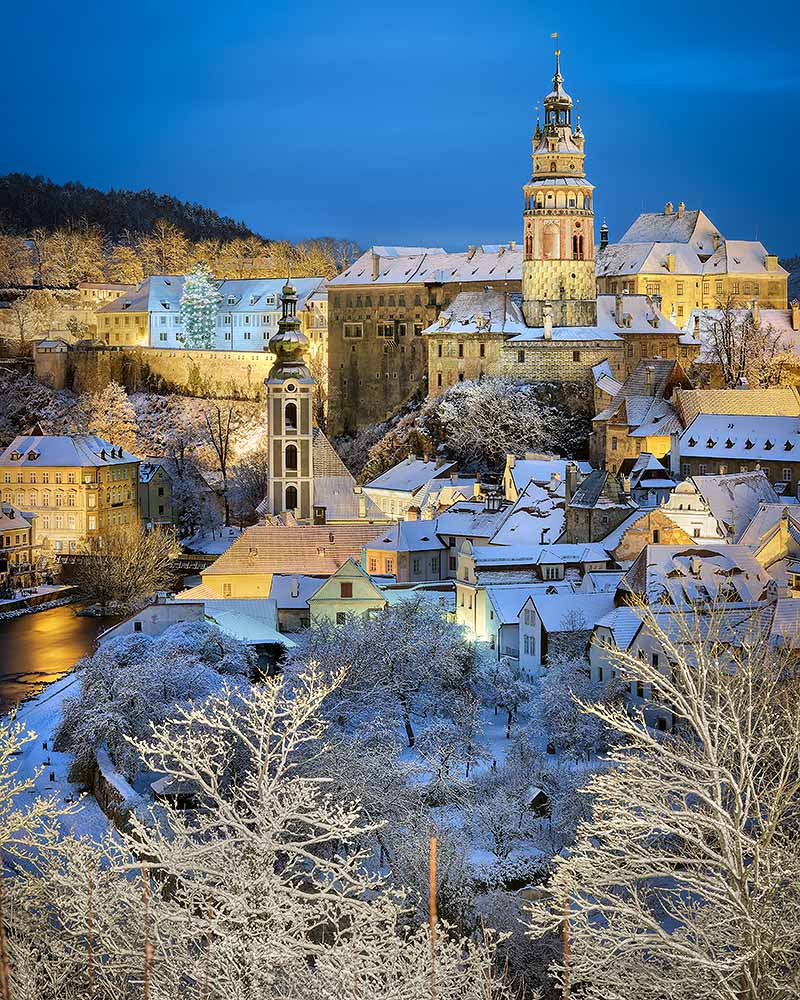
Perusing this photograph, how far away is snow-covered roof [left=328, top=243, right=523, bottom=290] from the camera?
72.8 m

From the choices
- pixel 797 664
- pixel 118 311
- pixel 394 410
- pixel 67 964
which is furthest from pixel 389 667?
pixel 118 311

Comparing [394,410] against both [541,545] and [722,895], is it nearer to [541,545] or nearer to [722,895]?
[541,545]

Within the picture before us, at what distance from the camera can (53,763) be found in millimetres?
31625

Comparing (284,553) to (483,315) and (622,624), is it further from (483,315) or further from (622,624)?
(483,315)

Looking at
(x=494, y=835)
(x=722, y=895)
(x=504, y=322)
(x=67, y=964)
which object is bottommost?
(x=494, y=835)

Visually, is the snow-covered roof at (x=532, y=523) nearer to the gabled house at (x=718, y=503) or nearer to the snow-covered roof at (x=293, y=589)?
the gabled house at (x=718, y=503)

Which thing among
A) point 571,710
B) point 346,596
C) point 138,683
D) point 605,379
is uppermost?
point 605,379

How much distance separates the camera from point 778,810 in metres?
12.4

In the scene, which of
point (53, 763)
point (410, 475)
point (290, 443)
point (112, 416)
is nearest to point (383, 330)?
point (112, 416)

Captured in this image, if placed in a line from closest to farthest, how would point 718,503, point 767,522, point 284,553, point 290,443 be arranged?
1. point 767,522
2. point 718,503
3. point 284,553
4. point 290,443

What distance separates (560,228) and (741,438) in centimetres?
1774

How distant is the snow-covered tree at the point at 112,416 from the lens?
79.2 meters

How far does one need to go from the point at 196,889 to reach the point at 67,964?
5.21 feet

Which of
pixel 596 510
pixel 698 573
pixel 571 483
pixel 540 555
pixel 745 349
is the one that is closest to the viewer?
pixel 698 573
